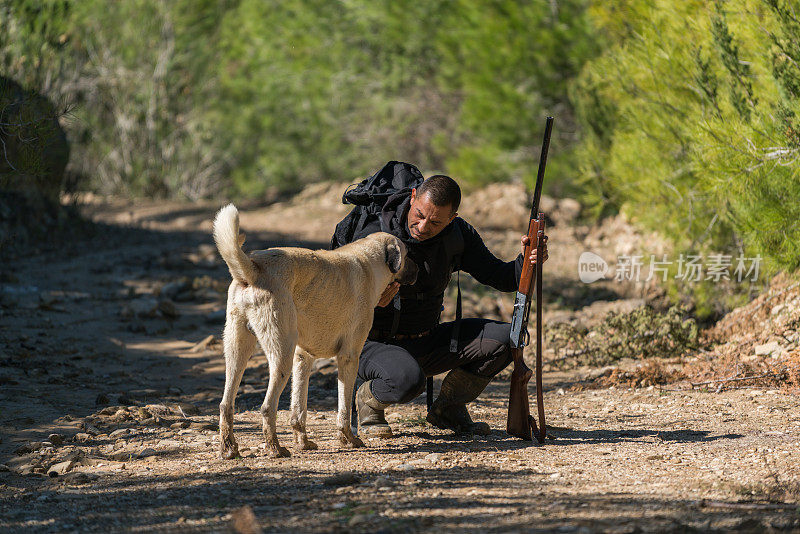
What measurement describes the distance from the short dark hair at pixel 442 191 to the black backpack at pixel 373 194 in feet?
1.03

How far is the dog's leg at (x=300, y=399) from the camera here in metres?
4.85

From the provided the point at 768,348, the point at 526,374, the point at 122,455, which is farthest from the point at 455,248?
the point at 768,348

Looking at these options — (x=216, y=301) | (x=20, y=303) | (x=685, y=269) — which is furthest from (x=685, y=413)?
(x=20, y=303)

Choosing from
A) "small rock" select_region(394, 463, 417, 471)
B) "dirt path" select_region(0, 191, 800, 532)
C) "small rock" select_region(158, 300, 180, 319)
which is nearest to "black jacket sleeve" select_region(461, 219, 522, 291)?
"dirt path" select_region(0, 191, 800, 532)

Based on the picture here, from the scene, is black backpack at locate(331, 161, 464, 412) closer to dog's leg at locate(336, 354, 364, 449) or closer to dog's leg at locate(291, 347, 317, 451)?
dog's leg at locate(336, 354, 364, 449)

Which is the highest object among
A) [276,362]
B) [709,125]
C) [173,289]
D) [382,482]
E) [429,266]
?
[709,125]

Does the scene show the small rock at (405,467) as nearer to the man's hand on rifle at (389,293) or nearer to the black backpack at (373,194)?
the man's hand on rifle at (389,293)

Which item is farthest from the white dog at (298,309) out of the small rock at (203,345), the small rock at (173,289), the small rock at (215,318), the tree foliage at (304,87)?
the tree foliage at (304,87)

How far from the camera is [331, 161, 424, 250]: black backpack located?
17.6ft

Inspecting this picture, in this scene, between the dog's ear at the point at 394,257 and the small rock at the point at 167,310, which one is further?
the small rock at the point at 167,310

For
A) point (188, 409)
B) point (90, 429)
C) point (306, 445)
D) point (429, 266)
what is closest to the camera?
point (306, 445)

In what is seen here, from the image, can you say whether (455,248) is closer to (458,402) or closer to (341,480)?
(458,402)

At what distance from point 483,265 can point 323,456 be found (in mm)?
1637

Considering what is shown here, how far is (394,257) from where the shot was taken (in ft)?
16.4
